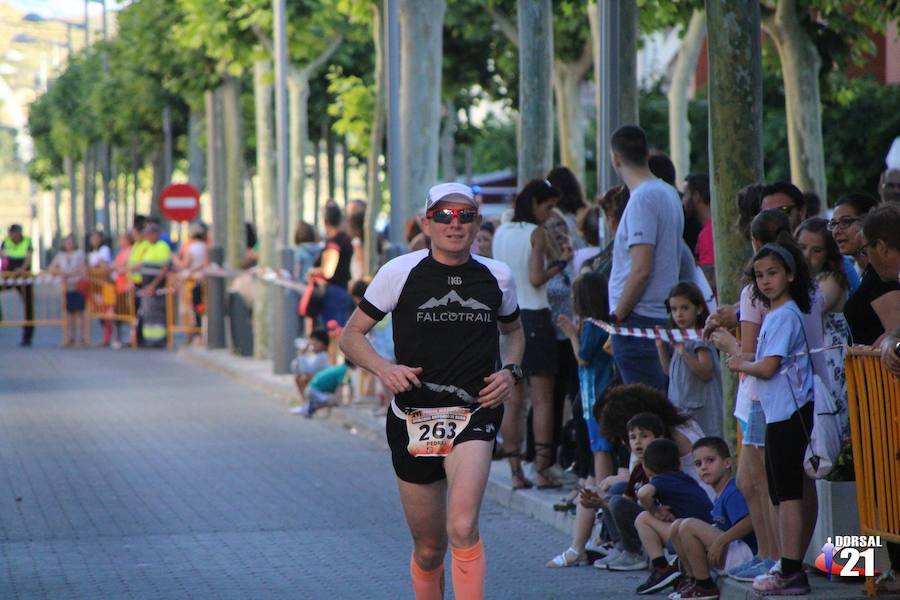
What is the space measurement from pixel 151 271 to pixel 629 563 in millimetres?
22027

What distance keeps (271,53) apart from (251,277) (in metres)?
3.19

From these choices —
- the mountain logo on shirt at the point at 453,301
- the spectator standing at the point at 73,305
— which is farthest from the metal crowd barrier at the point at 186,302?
the mountain logo on shirt at the point at 453,301

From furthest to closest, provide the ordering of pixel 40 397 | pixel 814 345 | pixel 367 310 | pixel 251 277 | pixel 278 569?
1. pixel 251 277
2. pixel 40 397
3. pixel 278 569
4. pixel 814 345
5. pixel 367 310

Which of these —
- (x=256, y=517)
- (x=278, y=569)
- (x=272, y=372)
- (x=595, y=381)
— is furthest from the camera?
(x=272, y=372)

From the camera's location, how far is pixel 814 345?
8500mm

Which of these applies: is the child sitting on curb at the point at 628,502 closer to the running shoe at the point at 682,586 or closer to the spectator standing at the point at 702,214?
the running shoe at the point at 682,586

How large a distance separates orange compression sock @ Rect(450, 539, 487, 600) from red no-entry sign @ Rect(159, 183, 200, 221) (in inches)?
1102

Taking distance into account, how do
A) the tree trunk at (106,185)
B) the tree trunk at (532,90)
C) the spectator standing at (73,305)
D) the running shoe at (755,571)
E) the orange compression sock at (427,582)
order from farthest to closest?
the tree trunk at (106,185), the spectator standing at (73,305), the tree trunk at (532,90), the running shoe at (755,571), the orange compression sock at (427,582)

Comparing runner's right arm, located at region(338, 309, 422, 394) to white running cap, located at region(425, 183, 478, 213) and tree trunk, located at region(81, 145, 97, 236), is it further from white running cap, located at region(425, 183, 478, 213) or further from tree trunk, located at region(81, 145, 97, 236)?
tree trunk, located at region(81, 145, 97, 236)

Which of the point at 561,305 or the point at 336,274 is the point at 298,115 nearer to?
the point at 336,274

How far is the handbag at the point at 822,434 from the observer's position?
8109 millimetres

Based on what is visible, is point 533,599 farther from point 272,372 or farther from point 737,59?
point 272,372

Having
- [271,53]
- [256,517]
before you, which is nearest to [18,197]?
[271,53]

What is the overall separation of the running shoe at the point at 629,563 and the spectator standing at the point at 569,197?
136 inches
